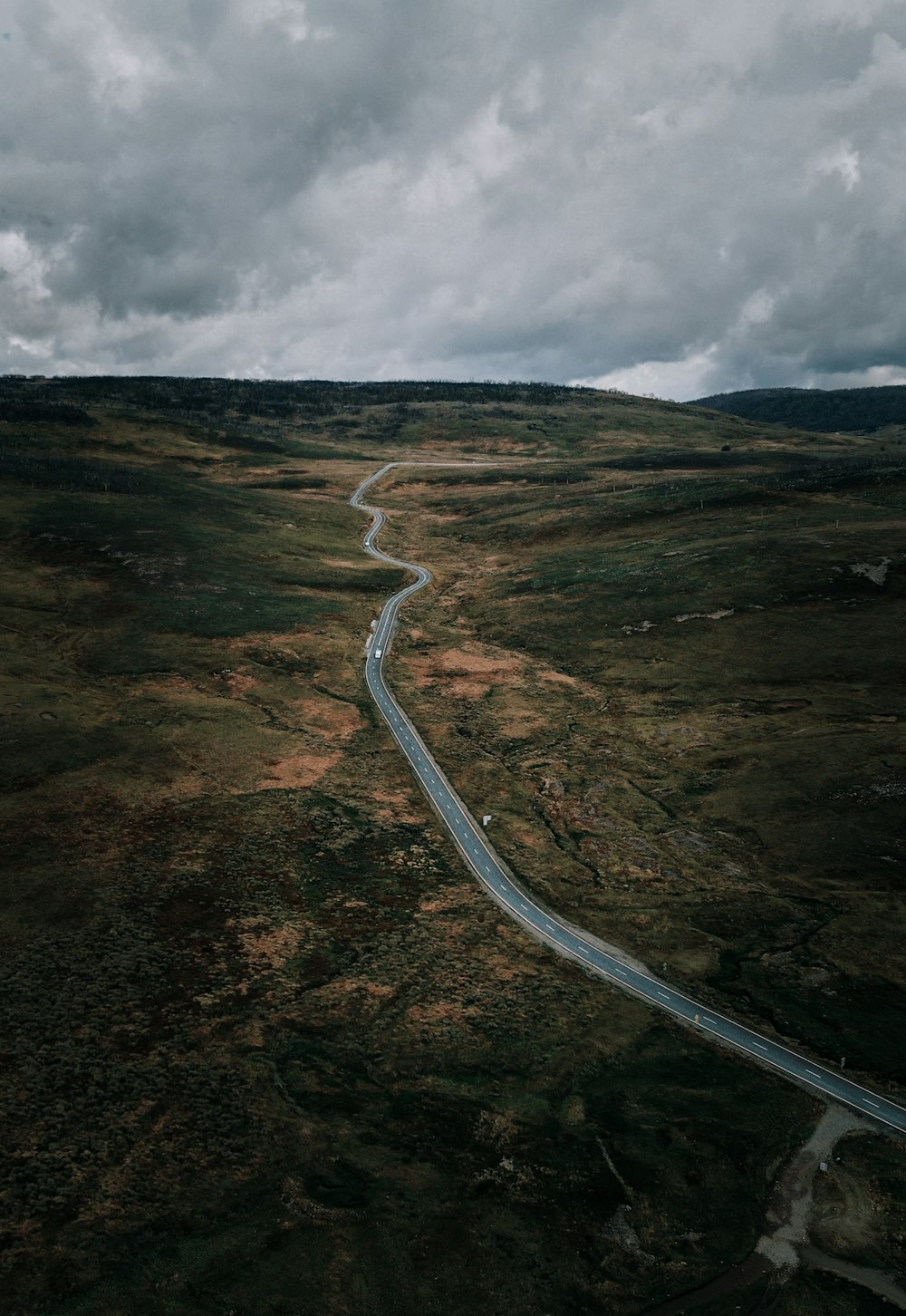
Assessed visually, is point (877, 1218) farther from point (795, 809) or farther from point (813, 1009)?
point (795, 809)

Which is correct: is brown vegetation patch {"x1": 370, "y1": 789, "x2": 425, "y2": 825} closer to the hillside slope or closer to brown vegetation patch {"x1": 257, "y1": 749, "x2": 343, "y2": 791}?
the hillside slope

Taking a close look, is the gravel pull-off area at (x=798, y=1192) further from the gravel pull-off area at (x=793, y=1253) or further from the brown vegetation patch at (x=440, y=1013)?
the brown vegetation patch at (x=440, y=1013)

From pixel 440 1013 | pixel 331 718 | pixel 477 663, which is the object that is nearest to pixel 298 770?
pixel 331 718

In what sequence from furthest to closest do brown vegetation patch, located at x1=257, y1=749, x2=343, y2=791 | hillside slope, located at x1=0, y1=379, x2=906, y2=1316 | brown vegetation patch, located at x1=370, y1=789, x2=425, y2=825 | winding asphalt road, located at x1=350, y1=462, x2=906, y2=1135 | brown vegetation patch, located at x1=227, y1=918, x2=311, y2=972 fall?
brown vegetation patch, located at x1=257, y1=749, x2=343, y2=791, brown vegetation patch, located at x1=370, y1=789, x2=425, y2=825, brown vegetation patch, located at x1=227, y1=918, x2=311, y2=972, winding asphalt road, located at x1=350, y1=462, x2=906, y2=1135, hillside slope, located at x1=0, y1=379, x2=906, y2=1316

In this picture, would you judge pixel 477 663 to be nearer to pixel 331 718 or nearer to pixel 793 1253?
pixel 331 718

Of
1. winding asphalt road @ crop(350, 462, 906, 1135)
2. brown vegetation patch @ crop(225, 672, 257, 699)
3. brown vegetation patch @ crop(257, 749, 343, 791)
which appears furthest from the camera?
brown vegetation patch @ crop(225, 672, 257, 699)

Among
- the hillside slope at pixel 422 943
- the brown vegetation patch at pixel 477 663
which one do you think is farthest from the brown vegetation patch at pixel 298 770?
the brown vegetation patch at pixel 477 663

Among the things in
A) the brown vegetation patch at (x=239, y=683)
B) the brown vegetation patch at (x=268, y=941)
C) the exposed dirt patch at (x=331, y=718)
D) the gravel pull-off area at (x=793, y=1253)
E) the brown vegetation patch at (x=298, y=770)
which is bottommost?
the gravel pull-off area at (x=793, y=1253)

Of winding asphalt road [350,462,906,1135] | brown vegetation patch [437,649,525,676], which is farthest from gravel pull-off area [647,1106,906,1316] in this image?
brown vegetation patch [437,649,525,676]

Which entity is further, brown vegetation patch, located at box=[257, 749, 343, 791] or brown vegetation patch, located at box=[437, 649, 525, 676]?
brown vegetation patch, located at box=[437, 649, 525, 676]
